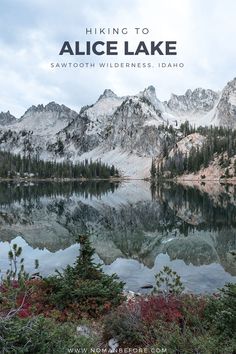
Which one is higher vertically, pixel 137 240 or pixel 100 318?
pixel 100 318

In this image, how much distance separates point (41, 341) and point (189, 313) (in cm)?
653

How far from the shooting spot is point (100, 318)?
53.2ft

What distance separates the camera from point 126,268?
103ft

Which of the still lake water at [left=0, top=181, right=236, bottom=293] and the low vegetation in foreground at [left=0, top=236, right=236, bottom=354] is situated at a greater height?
the low vegetation in foreground at [left=0, top=236, right=236, bottom=354]

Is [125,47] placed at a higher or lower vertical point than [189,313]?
higher

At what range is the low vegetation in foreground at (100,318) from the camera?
8234mm

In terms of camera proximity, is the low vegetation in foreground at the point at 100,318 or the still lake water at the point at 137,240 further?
the still lake water at the point at 137,240

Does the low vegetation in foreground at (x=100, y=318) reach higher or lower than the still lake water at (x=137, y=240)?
higher

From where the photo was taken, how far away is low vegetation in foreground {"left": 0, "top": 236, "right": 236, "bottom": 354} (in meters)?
8.23

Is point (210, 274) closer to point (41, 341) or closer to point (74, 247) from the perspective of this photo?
point (74, 247)

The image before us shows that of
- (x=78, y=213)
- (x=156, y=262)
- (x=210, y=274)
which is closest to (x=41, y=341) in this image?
(x=210, y=274)

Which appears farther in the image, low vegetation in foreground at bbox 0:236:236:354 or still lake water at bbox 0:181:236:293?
still lake water at bbox 0:181:236:293

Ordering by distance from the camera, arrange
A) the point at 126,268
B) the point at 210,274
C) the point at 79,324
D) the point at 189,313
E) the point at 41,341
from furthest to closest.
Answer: the point at 126,268, the point at 210,274, the point at 79,324, the point at 189,313, the point at 41,341

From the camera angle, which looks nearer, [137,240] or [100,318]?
[100,318]
